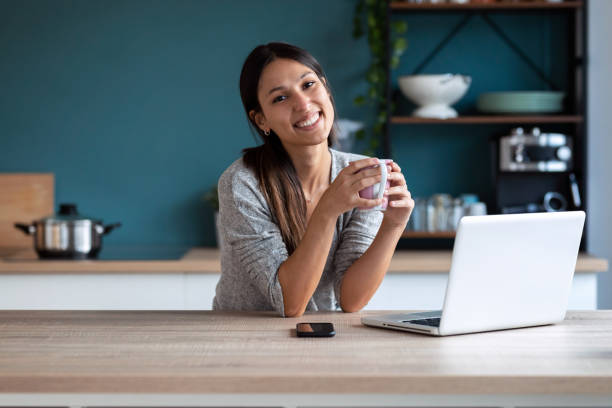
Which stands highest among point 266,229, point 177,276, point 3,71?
point 3,71

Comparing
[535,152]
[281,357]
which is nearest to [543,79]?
[535,152]

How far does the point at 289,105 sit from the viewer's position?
189 cm

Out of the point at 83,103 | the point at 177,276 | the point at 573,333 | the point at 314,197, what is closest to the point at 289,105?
the point at 314,197

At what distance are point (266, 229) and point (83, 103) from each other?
2.07m

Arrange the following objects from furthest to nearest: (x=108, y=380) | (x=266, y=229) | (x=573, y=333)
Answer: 1. (x=266, y=229)
2. (x=573, y=333)
3. (x=108, y=380)

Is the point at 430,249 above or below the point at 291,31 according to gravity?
below

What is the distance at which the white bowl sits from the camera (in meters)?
3.27

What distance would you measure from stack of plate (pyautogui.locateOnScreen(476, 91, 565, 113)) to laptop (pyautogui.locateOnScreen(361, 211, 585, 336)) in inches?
70.6

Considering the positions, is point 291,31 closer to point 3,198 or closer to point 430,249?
point 430,249

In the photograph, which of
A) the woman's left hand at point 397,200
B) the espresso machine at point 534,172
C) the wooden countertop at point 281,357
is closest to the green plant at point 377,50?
the espresso machine at point 534,172

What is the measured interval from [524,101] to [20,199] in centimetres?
227

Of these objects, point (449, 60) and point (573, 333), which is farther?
point (449, 60)

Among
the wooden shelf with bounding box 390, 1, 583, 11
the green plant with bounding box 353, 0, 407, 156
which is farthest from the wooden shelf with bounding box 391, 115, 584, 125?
the wooden shelf with bounding box 390, 1, 583, 11

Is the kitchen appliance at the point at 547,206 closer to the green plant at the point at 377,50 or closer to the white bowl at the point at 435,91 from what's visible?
the white bowl at the point at 435,91
